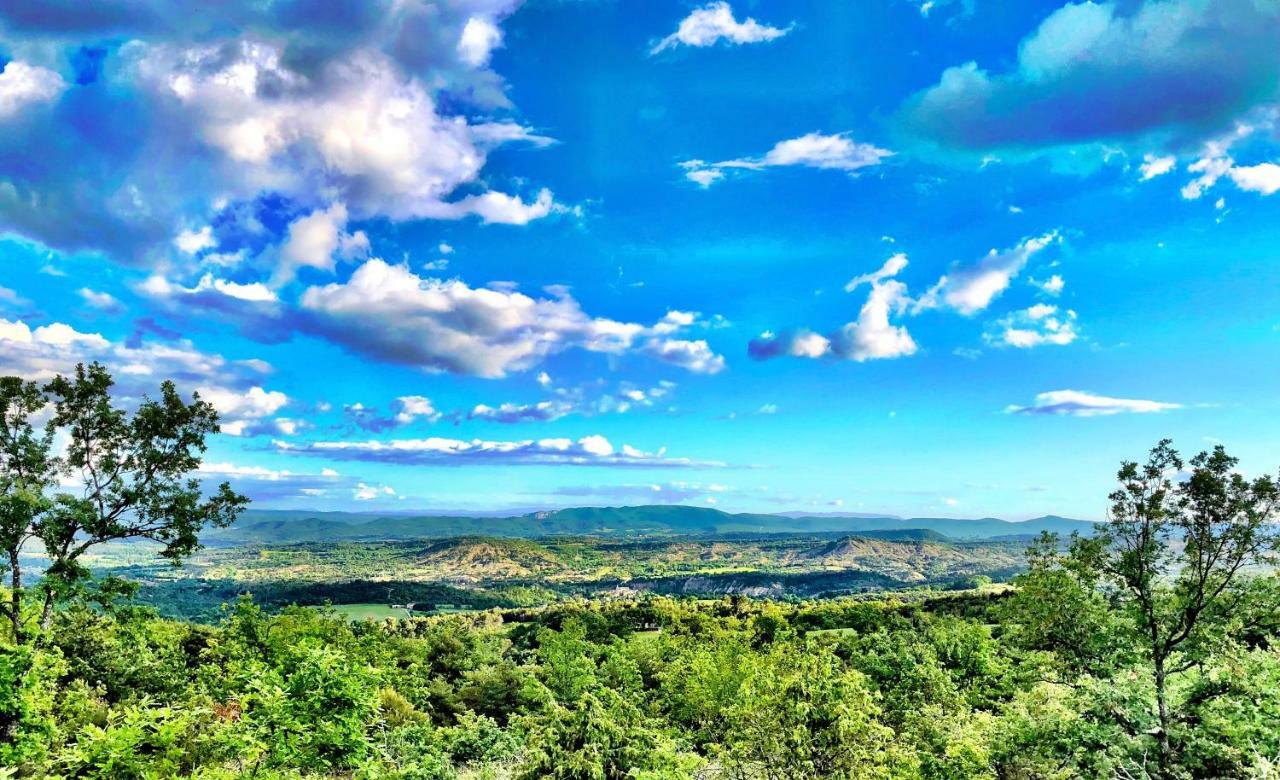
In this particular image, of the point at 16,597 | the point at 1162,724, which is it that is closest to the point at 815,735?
the point at 1162,724

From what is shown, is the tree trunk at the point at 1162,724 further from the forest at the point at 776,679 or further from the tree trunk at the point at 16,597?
the tree trunk at the point at 16,597

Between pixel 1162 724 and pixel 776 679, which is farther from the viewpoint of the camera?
pixel 776 679

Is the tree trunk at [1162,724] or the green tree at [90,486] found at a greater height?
the green tree at [90,486]

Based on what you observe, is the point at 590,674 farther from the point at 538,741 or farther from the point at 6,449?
the point at 6,449

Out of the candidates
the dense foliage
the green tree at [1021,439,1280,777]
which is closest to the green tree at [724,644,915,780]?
the dense foliage

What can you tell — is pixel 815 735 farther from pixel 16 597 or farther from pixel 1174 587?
pixel 16 597

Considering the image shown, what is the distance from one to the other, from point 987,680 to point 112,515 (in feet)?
215

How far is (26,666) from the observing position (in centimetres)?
1723

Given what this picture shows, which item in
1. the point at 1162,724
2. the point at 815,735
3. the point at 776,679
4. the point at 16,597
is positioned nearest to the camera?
the point at 1162,724

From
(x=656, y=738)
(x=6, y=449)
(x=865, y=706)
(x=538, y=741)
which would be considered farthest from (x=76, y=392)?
(x=865, y=706)

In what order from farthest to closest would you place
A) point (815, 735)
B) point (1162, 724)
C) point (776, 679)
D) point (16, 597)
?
point (776, 679) → point (16, 597) → point (815, 735) → point (1162, 724)

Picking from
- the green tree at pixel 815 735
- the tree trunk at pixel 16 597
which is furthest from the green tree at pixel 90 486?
the green tree at pixel 815 735

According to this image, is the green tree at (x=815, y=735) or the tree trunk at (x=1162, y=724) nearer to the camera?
the tree trunk at (x=1162, y=724)

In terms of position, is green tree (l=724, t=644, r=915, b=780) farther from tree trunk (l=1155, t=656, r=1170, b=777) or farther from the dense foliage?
tree trunk (l=1155, t=656, r=1170, b=777)
